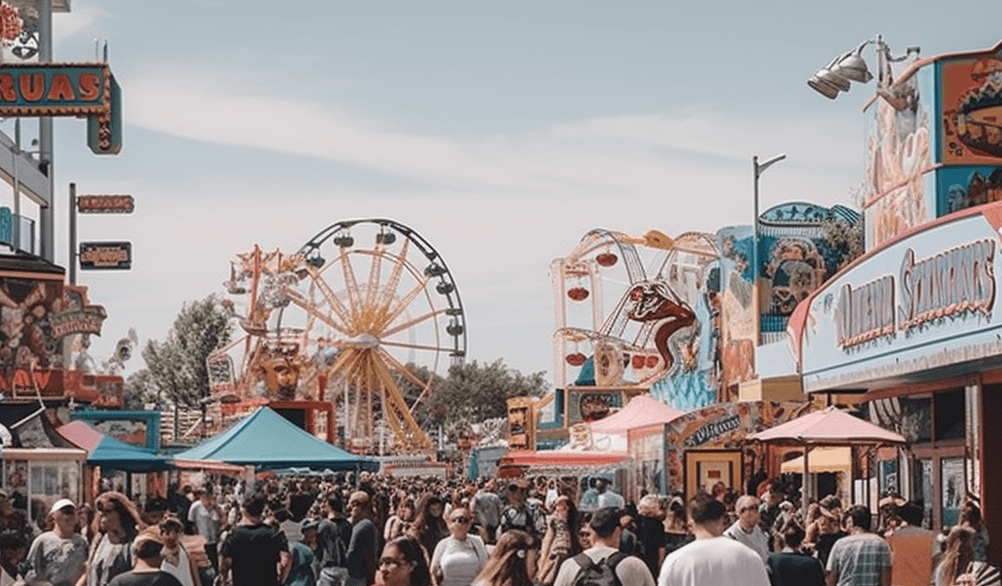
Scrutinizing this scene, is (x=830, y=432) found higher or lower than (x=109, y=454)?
higher

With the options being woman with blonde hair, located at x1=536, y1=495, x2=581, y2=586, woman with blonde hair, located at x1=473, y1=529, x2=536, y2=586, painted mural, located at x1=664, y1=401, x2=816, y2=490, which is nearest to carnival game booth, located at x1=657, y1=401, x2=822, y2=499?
painted mural, located at x1=664, y1=401, x2=816, y2=490

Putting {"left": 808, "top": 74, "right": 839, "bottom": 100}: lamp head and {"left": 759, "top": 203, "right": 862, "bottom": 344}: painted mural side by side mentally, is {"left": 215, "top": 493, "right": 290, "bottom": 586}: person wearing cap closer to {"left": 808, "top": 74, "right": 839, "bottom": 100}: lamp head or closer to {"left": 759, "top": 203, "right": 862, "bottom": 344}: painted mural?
{"left": 808, "top": 74, "right": 839, "bottom": 100}: lamp head

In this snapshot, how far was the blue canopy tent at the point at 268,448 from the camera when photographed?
90.8 ft

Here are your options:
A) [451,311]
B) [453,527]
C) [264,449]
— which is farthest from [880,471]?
[451,311]

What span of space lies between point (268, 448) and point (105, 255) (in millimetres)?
46903

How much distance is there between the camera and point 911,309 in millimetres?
20719

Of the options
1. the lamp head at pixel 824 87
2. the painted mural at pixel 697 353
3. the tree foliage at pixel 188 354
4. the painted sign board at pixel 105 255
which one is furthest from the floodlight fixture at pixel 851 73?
the tree foliage at pixel 188 354

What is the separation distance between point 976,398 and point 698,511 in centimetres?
1236

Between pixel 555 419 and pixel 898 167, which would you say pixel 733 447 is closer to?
pixel 898 167

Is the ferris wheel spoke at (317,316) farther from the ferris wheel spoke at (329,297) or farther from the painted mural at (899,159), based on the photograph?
the painted mural at (899,159)

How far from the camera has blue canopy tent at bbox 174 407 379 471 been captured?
27688 millimetres

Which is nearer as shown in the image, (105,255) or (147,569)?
(147,569)

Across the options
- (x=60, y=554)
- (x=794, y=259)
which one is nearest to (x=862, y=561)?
(x=60, y=554)

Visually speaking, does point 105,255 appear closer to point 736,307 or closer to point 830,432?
point 736,307
